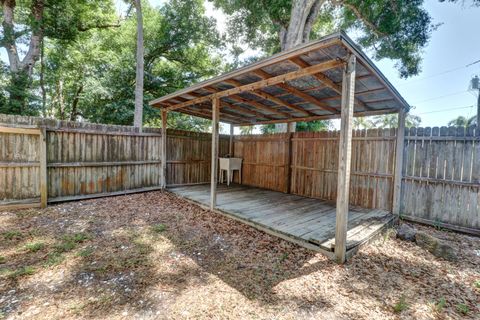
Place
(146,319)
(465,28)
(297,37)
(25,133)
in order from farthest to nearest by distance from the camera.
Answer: (465,28)
(297,37)
(25,133)
(146,319)

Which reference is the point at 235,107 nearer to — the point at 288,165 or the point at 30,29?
the point at 288,165

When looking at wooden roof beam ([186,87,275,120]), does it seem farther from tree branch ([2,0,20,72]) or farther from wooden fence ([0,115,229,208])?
tree branch ([2,0,20,72])

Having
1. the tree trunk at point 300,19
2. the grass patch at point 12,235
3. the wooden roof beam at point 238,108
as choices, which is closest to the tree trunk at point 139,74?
the wooden roof beam at point 238,108

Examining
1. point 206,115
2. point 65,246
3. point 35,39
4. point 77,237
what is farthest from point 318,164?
point 35,39

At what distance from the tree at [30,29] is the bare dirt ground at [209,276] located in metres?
6.61

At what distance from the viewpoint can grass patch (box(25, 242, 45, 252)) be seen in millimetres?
2896

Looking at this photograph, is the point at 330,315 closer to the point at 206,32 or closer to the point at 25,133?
the point at 25,133

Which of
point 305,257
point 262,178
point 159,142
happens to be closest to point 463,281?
point 305,257

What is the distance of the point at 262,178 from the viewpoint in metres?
7.36

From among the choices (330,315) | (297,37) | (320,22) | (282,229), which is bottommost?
(330,315)

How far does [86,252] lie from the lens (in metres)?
2.87

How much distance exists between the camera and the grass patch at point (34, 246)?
9.50 feet

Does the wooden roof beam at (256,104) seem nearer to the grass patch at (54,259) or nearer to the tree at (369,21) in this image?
the tree at (369,21)

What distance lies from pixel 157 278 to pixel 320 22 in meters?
12.0
